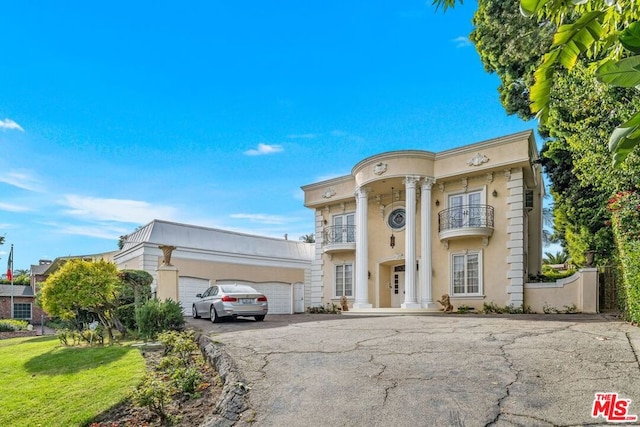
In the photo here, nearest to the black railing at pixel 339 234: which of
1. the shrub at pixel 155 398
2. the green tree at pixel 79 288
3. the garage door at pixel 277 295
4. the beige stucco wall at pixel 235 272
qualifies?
the beige stucco wall at pixel 235 272

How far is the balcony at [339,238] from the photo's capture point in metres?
23.0

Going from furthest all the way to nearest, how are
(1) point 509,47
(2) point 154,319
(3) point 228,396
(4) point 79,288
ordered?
(1) point 509,47, (4) point 79,288, (2) point 154,319, (3) point 228,396

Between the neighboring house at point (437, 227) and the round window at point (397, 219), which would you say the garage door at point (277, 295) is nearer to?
the neighboring house at point (437, 227)

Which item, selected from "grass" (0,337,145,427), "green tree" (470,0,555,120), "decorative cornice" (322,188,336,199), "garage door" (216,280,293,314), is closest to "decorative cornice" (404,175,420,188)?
"green tree" (470,0,555,120)

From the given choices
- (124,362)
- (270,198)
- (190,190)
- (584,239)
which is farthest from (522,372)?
(270,198)

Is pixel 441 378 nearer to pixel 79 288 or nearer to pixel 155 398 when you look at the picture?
pixel 155 398

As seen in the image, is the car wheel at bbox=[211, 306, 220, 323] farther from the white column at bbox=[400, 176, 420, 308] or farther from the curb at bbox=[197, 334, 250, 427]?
the white column at bbox=[400, 176, 420, 308]

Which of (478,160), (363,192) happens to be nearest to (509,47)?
(478,160)

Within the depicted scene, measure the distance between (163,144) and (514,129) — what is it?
1428cm

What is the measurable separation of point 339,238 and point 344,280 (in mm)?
2174

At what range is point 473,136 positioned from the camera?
19.6m

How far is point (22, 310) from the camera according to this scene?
3828 centimetres

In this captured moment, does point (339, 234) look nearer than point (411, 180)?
No

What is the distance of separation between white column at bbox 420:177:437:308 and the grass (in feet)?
42.2
